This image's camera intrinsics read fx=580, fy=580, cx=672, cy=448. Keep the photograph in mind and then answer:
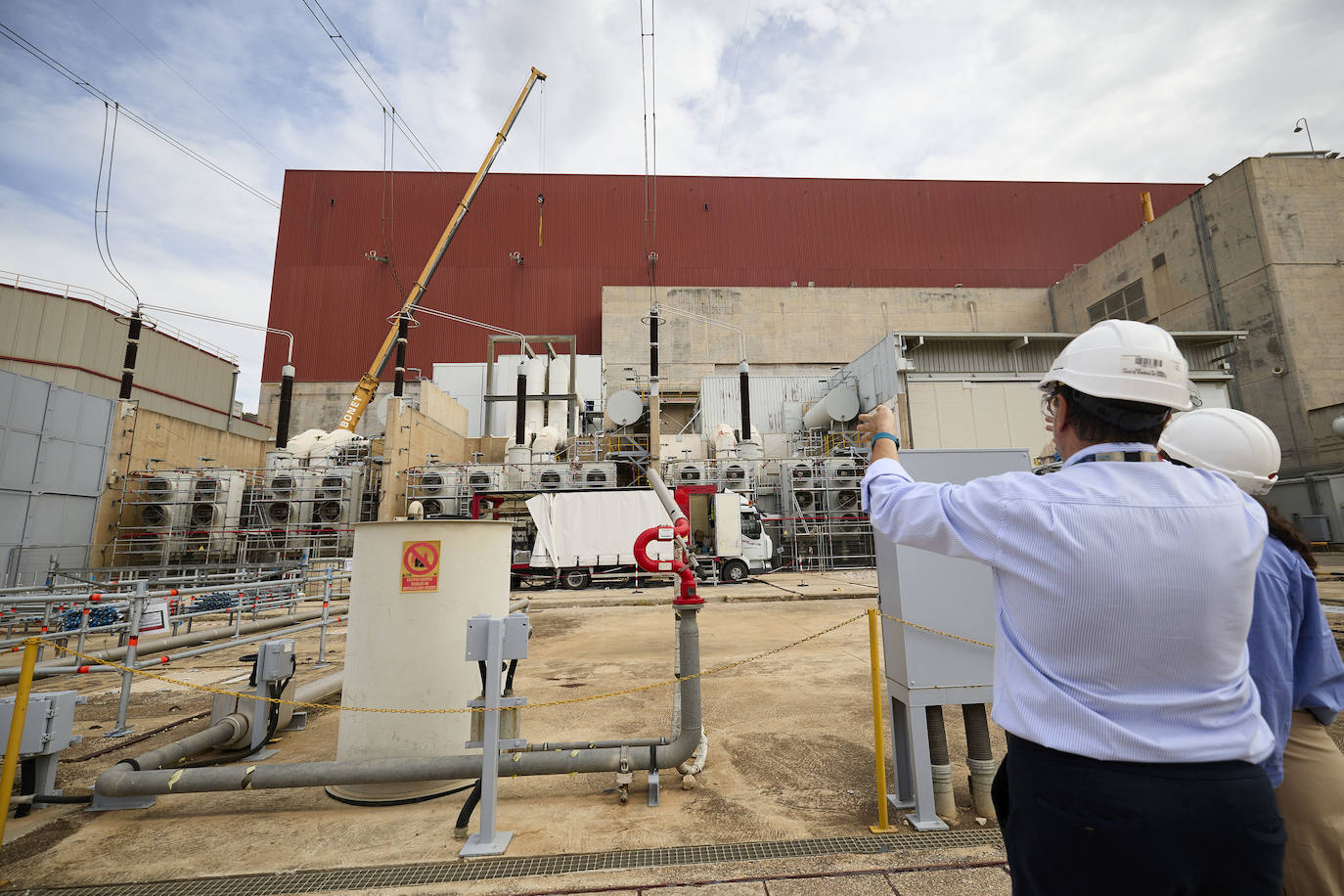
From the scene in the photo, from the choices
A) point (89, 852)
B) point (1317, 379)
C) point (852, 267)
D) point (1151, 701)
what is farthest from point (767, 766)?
point (852, 267)

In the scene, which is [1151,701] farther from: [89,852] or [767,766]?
[89,852]

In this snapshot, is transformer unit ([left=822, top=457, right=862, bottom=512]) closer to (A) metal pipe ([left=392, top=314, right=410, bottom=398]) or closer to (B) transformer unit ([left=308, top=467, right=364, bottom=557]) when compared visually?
(B) transformer unit ([left=308, top=467, right=364, bottom=557])

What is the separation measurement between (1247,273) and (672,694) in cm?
2916

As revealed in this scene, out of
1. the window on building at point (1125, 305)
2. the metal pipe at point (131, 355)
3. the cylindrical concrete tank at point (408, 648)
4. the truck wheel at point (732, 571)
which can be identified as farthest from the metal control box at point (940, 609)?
the metal pipe at point (131, 355)

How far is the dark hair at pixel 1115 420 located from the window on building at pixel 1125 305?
31.4 metres

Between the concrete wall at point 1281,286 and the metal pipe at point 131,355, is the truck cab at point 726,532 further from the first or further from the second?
the metal pipe at point 131,355

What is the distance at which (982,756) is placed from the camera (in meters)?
3.30

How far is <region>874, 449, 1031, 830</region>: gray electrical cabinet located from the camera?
332 cm

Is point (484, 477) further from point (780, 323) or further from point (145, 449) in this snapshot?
point (780, 323)

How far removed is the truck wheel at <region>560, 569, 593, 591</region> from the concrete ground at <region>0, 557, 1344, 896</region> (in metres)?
12.7

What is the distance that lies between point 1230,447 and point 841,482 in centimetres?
2265

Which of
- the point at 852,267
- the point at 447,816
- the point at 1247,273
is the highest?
the point at 852,267

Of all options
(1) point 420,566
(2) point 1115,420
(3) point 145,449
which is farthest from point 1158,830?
(3) point 145,449

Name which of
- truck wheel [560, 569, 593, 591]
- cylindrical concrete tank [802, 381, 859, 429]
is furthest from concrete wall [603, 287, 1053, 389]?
truck wheel [560, 569, 593, 591]
